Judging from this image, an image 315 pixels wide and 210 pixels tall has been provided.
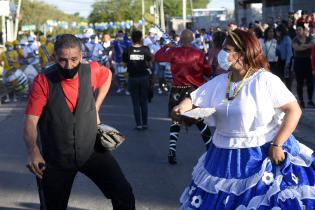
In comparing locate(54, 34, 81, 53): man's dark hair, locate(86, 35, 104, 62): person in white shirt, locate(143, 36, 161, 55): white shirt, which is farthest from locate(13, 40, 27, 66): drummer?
locate(54, 34, 81, 53): man's dark hair

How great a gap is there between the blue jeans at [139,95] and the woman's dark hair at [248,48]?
774 cm

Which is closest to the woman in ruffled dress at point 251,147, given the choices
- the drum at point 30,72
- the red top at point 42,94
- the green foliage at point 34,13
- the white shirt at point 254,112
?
the white shirt at point 254,112

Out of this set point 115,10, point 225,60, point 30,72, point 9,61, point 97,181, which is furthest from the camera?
point 115,10

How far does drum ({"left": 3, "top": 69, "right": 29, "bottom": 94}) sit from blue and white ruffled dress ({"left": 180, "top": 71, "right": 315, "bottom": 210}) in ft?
50.2

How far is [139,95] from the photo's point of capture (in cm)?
1216

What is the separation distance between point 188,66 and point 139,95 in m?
3.18

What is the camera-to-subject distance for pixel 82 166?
495 cm

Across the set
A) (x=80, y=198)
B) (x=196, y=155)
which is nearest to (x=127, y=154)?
(x=196, y=155)

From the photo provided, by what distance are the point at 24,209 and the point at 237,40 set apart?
3.34 m

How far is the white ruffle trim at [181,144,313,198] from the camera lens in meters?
4.22

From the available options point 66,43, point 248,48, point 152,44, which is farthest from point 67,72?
point 152,44

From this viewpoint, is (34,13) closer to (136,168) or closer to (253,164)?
(136,168)

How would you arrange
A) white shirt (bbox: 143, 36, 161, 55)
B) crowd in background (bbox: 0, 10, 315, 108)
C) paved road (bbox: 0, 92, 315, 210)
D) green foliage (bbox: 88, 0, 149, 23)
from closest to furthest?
paved road (bbox: 0, 92, 315, 210) → crowd in background (bbox: 0, 10, 315, 108) → white shirt (bbox: 143, 36, 161, 55) → green foliage (bbox: 88, 0, 149, 23)

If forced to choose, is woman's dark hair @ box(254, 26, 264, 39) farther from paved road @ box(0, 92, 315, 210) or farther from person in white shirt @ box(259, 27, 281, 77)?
paved road @ box(0, 92, 315, 210)
